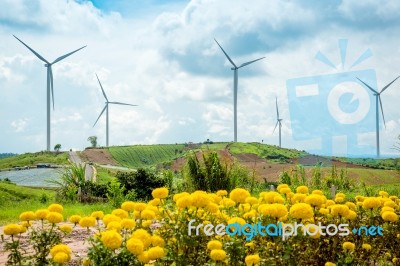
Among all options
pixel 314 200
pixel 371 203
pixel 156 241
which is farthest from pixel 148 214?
pixel 371 203

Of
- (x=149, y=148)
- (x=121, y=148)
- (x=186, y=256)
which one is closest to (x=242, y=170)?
(x=186, y=256)

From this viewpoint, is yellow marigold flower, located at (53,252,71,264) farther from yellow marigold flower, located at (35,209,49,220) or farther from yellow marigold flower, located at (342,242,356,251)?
yellow marigold flower, located at (342,242,356,251)

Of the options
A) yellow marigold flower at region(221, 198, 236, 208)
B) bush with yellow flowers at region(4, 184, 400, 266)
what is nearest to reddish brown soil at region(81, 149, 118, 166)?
yellow marigold flower at region(221, 198, 236, 208)

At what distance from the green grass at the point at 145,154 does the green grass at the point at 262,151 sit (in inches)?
628

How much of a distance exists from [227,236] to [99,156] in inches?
3943

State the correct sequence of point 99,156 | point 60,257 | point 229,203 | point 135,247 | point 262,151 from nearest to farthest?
1. point 135,247
2. point 60,257
3. point 229,203
4. point 99,156
5. point 262,151

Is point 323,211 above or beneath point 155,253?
above

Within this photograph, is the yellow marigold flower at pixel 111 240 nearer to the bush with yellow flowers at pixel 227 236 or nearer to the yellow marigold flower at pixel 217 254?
the bush with yellow flowers at pixel 227 236

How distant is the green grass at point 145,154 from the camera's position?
115 m

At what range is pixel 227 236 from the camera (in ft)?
15.3

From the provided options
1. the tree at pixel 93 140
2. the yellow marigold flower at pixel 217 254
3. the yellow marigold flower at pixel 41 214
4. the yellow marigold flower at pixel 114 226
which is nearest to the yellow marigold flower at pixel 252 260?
the yellow marigold flower at pixel 217 254

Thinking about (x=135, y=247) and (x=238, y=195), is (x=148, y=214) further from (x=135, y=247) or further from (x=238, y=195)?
(x=238, y=195)

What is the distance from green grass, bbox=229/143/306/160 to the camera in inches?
4208

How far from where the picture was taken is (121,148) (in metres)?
122
